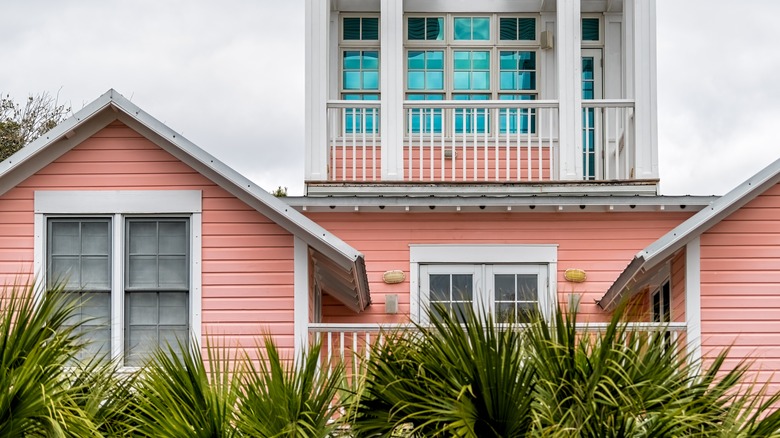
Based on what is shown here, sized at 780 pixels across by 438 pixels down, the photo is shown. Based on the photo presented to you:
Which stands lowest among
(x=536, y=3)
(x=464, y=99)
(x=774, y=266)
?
(x=774, y=266)

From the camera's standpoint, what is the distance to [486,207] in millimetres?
17188

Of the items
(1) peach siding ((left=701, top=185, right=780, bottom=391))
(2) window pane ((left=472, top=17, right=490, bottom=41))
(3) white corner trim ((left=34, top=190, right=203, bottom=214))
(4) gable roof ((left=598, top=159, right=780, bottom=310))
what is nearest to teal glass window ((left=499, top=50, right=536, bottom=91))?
(2) window pane ((left=472, top=17, right=490, bottom=41))

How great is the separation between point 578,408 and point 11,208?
7.20 metres

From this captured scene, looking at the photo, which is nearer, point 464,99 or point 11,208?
point 11,208

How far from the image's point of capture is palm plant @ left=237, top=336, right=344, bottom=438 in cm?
1045

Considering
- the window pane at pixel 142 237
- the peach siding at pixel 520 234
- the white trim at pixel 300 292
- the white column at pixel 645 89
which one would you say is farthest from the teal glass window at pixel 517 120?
the window pane at pixel 142 237

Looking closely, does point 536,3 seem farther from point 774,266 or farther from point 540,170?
point 774,266

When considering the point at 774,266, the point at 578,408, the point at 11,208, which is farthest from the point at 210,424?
the point at 774,266

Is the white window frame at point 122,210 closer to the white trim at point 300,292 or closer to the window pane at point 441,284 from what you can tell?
the white trim at point 300,292

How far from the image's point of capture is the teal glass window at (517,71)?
20.2 m

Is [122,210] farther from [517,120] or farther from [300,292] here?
[517,120]

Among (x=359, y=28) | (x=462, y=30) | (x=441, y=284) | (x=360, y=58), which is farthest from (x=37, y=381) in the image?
(x=462, y=30)

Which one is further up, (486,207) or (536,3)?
(536,3)

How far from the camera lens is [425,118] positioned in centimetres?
1941
